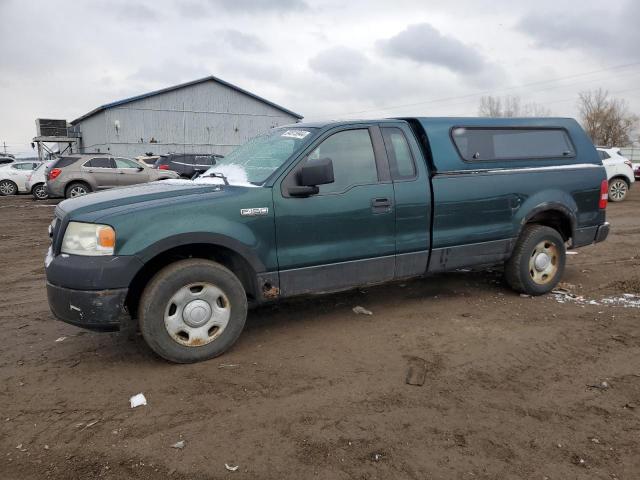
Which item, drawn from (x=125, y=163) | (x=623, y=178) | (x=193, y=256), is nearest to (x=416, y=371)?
(x=193, y=256)

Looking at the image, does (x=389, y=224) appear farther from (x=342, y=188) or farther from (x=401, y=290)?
(x=401, y=290)

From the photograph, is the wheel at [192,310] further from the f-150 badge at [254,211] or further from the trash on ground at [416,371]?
the trash on ground at [416,371]

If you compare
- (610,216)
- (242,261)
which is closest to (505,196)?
(242,261)

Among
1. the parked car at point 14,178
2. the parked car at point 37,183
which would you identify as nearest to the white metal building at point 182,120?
the parked car at point 14,178

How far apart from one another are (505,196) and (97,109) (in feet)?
119

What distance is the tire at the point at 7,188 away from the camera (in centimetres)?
2084

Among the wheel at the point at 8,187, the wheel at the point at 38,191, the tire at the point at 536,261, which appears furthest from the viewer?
the wheel at the point at 8,187

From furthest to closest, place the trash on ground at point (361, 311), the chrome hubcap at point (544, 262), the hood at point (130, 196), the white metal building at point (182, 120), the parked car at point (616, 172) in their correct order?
the white metal building at point (182, 120) < the parked car at point (616, 172) < the chrome hubcap at point (544, 262) < the trash on ground at point (361, 311) < the hood at point (130, 196)

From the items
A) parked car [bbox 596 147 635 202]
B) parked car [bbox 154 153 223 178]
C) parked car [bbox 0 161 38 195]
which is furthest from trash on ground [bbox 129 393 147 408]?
parked car [bbox 0 161 38 195]

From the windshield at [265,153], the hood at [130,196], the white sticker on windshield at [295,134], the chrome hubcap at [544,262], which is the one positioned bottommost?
the chrome hubcap at [544,262]

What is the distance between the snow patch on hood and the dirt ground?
4.55ft

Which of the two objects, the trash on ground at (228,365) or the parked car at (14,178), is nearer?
the trash on ground at (228,365)

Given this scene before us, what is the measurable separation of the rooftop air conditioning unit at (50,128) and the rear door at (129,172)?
2716 cm

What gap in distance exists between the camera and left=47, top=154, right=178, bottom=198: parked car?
50.2 feet
